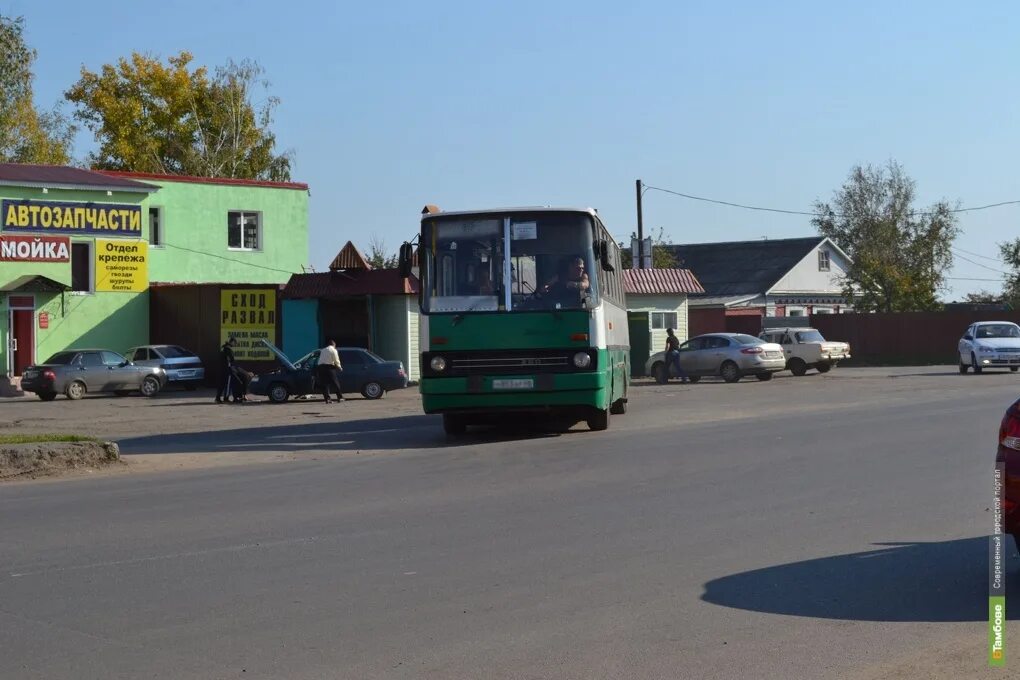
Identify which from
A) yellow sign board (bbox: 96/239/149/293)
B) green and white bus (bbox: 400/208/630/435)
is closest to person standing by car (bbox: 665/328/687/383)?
yellow sign board (bbox: 96/239/149/293)

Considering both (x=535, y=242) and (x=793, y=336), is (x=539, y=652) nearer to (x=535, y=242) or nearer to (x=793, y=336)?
(x=535, y=242)

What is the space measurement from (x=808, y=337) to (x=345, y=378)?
1728 cm

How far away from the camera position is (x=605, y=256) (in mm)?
19406

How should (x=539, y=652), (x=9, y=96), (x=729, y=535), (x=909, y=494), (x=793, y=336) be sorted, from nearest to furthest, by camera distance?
(x=539, y=652), (x=729, y=535), (x=909, y=494), (x=793, y=336), (x=9, y=96)

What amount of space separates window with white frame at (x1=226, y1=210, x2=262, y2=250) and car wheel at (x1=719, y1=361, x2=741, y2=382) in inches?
707

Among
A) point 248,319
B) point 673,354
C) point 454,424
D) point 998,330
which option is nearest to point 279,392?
point 248,319

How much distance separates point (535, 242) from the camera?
62.7ft

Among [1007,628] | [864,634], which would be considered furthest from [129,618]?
[1007,628]

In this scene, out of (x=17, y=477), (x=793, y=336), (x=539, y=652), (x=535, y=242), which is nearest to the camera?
(x=539, y=652)

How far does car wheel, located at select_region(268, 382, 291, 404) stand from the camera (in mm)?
33281

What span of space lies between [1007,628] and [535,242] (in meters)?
12.8

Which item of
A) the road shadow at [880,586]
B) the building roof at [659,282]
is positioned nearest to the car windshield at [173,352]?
the building roof at [659,282]

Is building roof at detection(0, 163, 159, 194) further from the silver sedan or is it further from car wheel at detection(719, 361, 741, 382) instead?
car wheel at detection(719, 361, 741, 382)

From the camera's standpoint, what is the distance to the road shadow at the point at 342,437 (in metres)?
20.0
